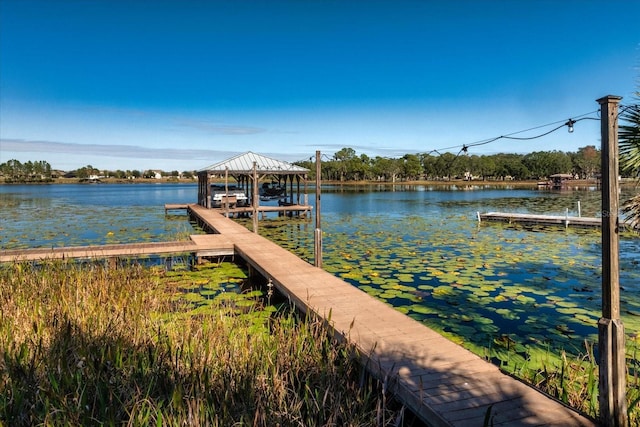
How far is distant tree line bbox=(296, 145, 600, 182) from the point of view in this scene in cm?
8625

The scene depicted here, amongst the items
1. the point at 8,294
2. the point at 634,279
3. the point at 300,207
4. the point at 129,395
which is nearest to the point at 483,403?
the point at 129,395

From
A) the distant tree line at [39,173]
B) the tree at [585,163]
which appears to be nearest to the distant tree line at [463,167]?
the tree at [585,163]

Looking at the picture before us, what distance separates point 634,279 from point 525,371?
6071 mm

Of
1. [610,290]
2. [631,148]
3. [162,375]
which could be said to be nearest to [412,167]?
[631,148]

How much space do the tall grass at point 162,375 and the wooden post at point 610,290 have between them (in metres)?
1.42

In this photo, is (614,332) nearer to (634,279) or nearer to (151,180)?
(634,279)

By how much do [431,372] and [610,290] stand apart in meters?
1.44

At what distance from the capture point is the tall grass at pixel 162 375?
8.50ft

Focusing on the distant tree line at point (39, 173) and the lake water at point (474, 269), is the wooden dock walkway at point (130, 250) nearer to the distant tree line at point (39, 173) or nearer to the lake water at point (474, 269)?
the lake water at point (474, 269)

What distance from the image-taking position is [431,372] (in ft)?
11.4

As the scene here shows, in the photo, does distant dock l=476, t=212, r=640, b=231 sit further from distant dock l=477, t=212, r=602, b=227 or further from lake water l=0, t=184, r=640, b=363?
lake water l=0, t=184, r=640, b=363

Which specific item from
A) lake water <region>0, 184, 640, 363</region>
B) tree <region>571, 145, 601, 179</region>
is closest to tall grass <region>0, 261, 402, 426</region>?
lake water <region>0, 184, 640, 363</region>

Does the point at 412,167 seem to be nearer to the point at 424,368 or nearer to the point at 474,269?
the point at 474,269

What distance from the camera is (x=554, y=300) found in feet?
22.9
